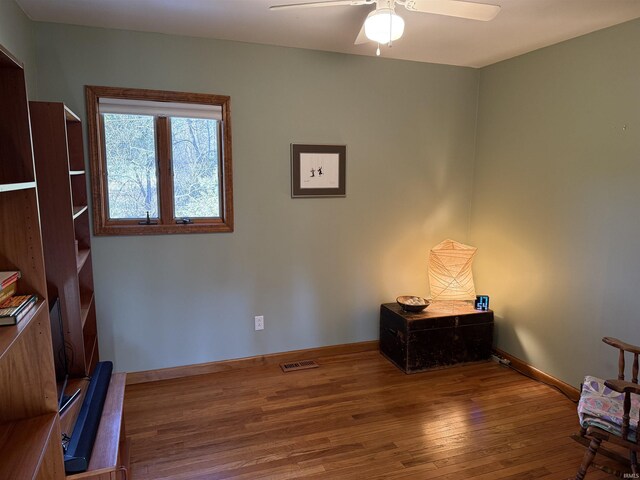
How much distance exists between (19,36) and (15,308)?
74.9 inches

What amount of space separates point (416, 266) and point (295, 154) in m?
1.45

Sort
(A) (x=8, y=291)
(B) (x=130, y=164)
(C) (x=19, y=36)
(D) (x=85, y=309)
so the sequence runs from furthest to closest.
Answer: (B) (x=130, y=164)
(D) (x=85, y=309)
(C) (x=19, y=36)
(A) (x=8, y=291)

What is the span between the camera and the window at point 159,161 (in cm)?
268

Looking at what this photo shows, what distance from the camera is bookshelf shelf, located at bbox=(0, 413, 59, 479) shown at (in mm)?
1045

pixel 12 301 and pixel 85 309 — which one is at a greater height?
pixel 12 301

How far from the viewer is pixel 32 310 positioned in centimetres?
116

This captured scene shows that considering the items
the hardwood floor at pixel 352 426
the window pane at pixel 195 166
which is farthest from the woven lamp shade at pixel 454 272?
the window pane at pixel 195 166

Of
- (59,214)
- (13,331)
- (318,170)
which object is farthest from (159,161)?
(13,331)

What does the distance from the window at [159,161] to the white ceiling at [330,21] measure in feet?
1.40

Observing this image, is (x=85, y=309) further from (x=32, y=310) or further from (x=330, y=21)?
(x=330, y=21)

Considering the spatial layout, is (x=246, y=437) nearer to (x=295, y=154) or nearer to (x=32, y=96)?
(x=295, y=154)

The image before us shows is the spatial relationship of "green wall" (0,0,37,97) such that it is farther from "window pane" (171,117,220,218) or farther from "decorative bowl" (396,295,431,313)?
"decorative bowl" (396,295,431,313)

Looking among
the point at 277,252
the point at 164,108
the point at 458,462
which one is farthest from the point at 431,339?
the point at 164,108

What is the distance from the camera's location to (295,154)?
3.12 metres
